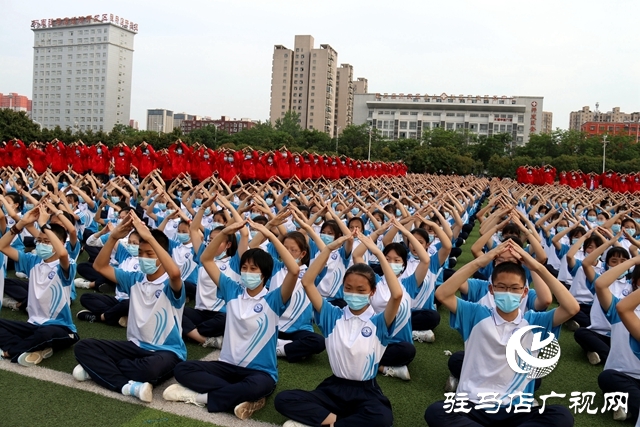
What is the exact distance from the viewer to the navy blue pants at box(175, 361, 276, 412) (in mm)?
3932

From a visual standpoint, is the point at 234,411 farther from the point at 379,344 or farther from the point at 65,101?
the point at 65,101

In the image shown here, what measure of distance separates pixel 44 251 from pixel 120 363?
132 centimetres

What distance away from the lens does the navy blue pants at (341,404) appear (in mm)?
3637

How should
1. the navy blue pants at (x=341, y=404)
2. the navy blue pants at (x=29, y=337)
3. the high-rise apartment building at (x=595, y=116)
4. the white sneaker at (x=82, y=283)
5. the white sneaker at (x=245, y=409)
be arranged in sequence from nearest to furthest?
the navy blue pants at (x=341, y=404) < the white sneaker at (x=245, y=409) < the navy blue pants at (x=29, y=337) < the white sneaker at (x=82, y=283) < the high-rise apartment building at (x=595, y=116)

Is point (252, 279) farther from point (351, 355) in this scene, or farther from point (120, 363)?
point (120, 363)

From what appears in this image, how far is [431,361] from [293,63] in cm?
10282

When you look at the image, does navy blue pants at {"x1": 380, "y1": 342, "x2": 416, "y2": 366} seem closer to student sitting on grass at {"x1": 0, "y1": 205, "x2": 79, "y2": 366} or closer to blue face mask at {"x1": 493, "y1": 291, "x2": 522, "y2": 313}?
blue face mask at {"x1": 493, "y1": 291, "x2": 522, "y2": 313}

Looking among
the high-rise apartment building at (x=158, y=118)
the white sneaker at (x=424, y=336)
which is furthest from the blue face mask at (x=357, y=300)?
the high-rise apartment building at (x=158, y=118)

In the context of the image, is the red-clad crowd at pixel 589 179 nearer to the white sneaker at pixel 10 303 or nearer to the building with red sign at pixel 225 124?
the white sneaker at pixel 10 303

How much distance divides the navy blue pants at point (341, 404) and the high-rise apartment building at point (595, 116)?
14036 centimetres

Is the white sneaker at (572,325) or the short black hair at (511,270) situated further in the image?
the white sneaker at (572,325)

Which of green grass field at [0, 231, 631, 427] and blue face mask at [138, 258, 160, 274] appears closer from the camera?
green grass field at [0, 231, 631, 427]

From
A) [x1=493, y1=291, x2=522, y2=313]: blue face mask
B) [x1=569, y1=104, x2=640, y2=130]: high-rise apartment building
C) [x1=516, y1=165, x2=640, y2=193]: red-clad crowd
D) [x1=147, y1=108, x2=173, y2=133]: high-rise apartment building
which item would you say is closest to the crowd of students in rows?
[x1=493, y1=291, x2=522, y2=313]: blue face mask

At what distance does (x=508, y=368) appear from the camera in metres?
3.53
